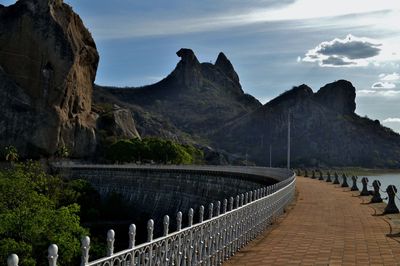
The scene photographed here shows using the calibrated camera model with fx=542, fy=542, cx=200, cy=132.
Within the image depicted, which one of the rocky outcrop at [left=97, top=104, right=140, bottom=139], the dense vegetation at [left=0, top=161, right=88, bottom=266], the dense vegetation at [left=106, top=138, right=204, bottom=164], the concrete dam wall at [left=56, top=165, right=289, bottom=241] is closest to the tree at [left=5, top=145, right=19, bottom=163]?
the concrete dam wall at [left=56, top=165, right=289, bottom=241]

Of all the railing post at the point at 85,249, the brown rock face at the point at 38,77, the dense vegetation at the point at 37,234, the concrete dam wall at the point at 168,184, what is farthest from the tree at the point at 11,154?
the railing post at the point at 85,249

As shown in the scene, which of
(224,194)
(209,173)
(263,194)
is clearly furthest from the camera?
(209,173)

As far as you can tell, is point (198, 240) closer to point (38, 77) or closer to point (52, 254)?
point (52, 254)

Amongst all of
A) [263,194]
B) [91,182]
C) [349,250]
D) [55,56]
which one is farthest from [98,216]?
[349,250]

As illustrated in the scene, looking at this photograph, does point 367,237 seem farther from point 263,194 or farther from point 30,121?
point 30,121

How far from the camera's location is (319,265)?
10.7 meters

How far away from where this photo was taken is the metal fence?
6828mm

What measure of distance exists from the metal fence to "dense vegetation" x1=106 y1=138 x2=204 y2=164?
8466 centimetres

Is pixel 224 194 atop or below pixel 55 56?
below

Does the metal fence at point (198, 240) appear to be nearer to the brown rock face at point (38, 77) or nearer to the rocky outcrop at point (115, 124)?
the brown rock face at point (38, 77)

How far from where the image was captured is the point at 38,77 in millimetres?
99875

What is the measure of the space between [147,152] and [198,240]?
3644 inches

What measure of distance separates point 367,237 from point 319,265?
15.6ft

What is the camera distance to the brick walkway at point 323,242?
1145 centimetres
